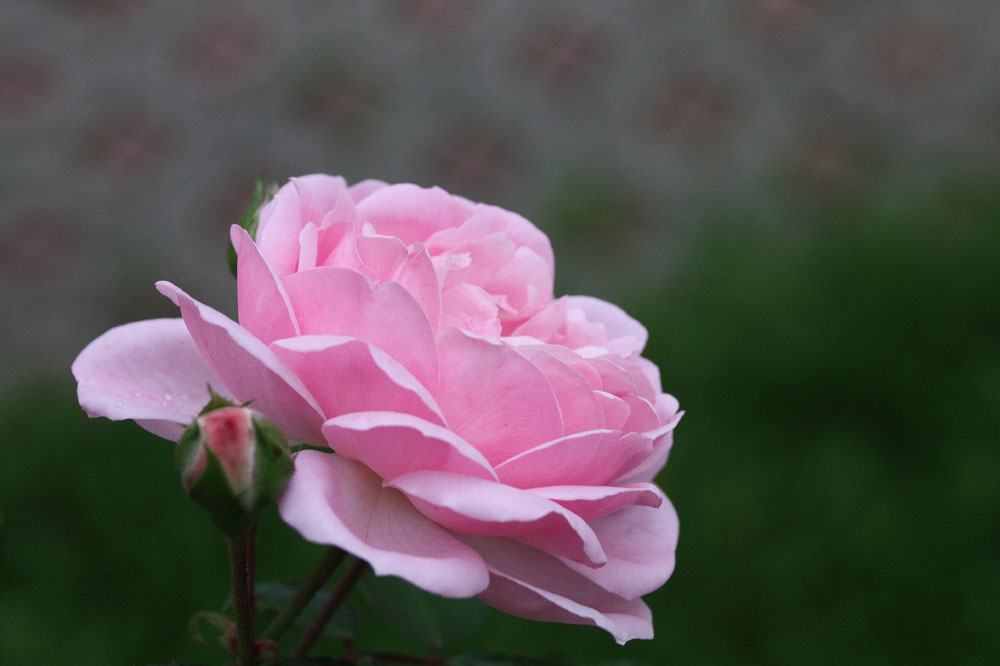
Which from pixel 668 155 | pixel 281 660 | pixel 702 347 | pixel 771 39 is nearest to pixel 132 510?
pixel 702 347

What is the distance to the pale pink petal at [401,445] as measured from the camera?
41 centimetres

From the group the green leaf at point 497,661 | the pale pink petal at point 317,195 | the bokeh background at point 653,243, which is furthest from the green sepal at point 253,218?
the bokeh background at point 653,243

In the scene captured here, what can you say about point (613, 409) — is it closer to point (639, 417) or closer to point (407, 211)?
point (639, 417)

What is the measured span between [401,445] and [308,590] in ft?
0.38

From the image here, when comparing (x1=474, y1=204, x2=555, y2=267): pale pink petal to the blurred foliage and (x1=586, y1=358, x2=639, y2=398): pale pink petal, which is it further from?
the blurred foliage

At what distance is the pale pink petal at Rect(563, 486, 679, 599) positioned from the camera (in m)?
0.47

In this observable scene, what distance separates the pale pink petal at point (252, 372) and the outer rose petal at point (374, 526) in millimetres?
19

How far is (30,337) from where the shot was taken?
6.44ft

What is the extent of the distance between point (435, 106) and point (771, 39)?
83 cm

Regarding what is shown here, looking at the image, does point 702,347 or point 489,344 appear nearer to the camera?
point 489,344

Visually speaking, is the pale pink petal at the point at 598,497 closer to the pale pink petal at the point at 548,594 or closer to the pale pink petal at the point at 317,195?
the pale pink petal at the point at 548,594

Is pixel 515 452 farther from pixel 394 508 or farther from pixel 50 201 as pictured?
pixel 50 201

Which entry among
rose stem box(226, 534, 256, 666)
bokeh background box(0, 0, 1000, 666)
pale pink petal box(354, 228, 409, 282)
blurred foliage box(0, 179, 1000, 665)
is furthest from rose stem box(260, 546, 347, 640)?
bokeh background box(0, 0, 1000, 666)

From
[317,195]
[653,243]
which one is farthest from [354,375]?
[653,243]
